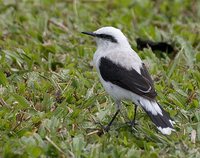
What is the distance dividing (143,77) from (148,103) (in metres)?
0.34

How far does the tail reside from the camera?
624 centimetres

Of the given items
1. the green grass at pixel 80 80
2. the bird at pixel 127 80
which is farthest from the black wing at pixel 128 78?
the green grass at pixel 80 80

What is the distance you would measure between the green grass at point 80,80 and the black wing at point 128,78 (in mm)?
386

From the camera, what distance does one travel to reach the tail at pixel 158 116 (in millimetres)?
6242

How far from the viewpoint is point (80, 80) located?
304 inches

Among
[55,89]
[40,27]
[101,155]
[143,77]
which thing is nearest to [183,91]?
[143,77]

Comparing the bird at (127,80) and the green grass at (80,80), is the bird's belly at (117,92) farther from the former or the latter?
the green grass at (80,80)

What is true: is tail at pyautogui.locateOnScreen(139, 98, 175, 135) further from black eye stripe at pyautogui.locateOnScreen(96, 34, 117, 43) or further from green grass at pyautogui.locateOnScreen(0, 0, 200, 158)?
black eye stripe at pyautogui.locateOnScreen(96, 34, 117, 43)

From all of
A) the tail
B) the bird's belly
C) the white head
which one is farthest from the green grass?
the white head

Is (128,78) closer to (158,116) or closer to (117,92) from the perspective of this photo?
(117,92)

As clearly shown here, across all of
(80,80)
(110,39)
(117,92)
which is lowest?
(80,80)

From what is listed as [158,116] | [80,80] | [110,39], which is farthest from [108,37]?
[158,116]

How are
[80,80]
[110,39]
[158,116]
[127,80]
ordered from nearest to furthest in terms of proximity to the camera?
[158,116] < [127,80] < [110,39] < [80,80]

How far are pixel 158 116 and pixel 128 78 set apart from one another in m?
0.54
